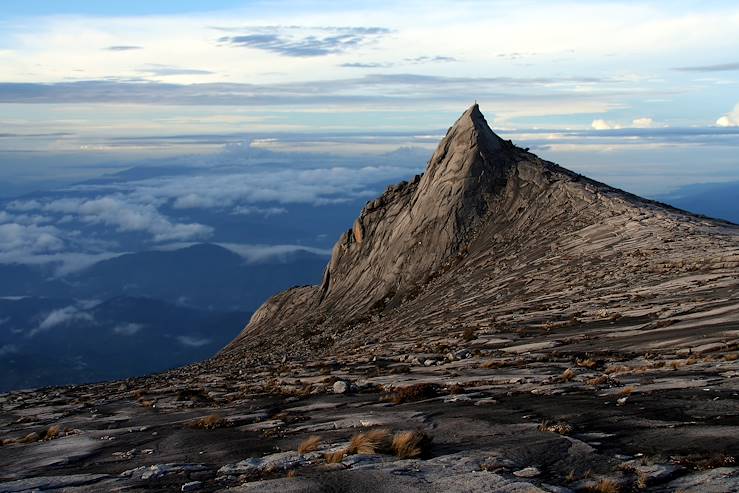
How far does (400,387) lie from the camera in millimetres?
26000

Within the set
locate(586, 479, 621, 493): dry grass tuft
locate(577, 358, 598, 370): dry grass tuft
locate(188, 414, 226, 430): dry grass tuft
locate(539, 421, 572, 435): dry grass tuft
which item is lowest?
locate(188, 414, 226, 430): dry grass tuft

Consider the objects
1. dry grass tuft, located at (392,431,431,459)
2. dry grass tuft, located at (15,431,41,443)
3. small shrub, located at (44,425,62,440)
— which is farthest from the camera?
small shrub, located at (44,425,62,440)

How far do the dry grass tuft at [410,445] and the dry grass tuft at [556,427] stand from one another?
9.18 ft

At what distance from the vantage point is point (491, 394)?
22906mm

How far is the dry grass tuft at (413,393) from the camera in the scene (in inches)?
922

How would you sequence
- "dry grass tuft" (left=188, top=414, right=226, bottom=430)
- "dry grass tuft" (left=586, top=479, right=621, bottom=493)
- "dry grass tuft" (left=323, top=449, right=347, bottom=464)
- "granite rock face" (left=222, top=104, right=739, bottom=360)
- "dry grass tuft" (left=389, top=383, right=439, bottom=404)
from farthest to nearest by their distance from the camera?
1. "granite rock face" (left=222, top=104, right=739, bottom=360)
2. "dry grass tuft" (left=389, top=383, right=439, bottom=404)
3. "dry grass tuft" (left=188, top=414, right=226, bottom=430)
4. "dry grass tuft" (left=323, top=449, right=347, bottom=464)
5. "dry grass tuft" (left=586, top=479, right=621, bottom=493)

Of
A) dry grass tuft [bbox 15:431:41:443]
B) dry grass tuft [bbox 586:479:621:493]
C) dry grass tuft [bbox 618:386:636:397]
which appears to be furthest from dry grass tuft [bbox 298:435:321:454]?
dry grass tuft [bbox 15:431:41:443]

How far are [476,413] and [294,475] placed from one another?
21.2ft

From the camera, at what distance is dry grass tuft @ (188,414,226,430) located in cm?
2250

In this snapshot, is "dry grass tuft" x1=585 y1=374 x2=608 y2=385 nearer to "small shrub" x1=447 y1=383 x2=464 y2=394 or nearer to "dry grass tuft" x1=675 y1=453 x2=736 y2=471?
"small shrub" x1=447 y1=383 x2=464 y2=394

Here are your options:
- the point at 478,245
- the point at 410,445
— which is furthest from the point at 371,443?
the point at 478,245

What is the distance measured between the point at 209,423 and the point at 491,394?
339 inches

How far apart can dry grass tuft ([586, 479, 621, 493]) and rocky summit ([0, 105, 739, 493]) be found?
42 millimetres

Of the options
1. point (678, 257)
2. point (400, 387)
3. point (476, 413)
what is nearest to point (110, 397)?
point (400, 387)
